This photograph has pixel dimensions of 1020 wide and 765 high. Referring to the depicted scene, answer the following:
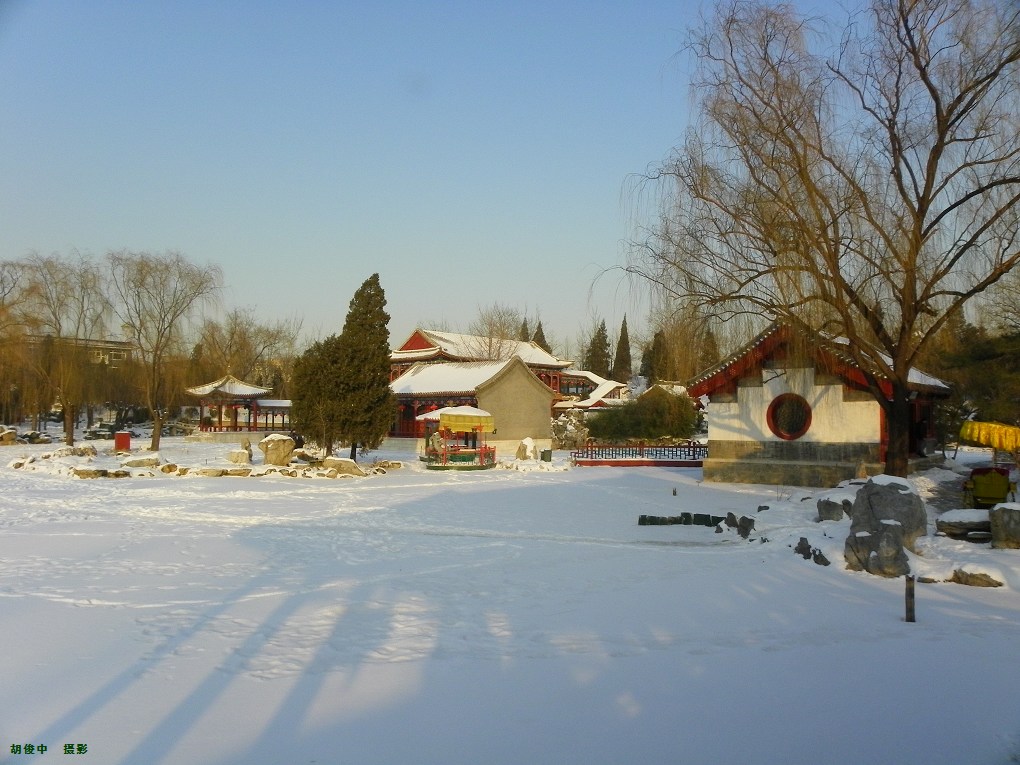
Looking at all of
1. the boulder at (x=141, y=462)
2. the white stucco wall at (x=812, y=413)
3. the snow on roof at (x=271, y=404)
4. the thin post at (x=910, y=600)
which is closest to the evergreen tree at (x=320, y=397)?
the boulder at (x=141, y=462)

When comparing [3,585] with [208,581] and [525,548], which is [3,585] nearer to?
[208,581]

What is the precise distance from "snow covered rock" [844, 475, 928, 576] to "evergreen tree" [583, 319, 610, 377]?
235 ft

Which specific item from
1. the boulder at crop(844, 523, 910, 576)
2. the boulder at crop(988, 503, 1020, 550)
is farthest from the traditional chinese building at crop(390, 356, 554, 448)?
the boulder at crop(988, 503, 1020, 550)

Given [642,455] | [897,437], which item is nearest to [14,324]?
[642,455]

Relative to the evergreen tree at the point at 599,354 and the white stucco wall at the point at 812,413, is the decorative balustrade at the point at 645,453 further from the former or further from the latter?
the evergreen tree at the point at 599,354

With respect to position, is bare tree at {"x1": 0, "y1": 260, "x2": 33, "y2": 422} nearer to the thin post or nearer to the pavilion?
the pavilion

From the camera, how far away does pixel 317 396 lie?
26375 mm

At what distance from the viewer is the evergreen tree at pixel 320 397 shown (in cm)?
2614

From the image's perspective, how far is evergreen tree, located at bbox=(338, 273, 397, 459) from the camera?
2631 cm

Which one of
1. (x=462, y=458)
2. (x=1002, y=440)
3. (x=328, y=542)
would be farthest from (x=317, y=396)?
(x=1002, y=440)

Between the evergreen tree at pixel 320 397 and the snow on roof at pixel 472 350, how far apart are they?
1570cm

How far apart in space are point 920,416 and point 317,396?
18875mm

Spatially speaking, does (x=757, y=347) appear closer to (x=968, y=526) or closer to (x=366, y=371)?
(x=968, y=526)

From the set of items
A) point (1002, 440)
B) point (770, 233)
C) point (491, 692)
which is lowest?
point (491, 692)
